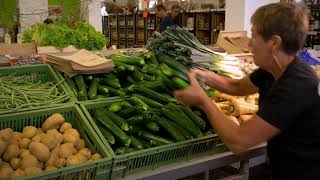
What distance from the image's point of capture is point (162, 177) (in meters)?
1.81

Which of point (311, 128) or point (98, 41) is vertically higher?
point (98, 41)

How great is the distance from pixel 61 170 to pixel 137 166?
39cm

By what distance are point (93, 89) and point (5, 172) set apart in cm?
89

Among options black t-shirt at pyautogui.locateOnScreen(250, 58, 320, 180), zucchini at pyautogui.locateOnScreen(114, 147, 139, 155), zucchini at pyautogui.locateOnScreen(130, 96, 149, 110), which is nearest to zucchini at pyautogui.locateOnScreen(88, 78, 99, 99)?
zucchini at pyautogui.locateOnScreen(130, 96, 149, 110)

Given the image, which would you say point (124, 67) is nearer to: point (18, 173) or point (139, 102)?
point (139, 102)

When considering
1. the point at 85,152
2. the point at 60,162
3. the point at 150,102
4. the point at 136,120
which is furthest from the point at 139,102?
the point at 60,162

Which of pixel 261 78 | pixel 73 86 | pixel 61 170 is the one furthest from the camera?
pixel 73 86

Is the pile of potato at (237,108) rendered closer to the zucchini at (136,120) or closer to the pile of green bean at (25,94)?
the zucchini at (136,120)

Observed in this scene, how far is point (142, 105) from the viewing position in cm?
213

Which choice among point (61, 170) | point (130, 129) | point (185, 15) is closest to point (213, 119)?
point (130, 129)

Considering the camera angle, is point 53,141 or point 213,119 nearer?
point 213,119

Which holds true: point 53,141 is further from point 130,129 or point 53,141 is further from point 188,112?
point 188,112

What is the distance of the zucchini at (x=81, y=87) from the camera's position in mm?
2287

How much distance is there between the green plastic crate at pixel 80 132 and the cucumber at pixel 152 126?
1.05 feet
